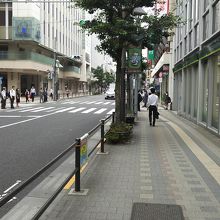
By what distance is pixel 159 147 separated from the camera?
1166 cm

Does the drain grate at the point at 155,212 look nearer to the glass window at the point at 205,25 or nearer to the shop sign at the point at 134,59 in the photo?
the shop sign at the point at 134,59

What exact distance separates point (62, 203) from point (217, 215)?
7.06ft

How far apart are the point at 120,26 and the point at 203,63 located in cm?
646

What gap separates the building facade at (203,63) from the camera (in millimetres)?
15039

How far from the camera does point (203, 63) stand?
700 inches

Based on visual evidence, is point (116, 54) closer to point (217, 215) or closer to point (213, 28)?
point (213, 28)

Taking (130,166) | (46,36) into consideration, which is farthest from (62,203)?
(46,36)

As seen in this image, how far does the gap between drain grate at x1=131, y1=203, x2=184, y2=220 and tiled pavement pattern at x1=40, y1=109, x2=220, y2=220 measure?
95 millimetres

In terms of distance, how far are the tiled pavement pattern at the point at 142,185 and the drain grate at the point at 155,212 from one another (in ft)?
0.31

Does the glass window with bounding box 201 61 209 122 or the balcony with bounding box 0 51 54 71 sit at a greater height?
the balcony with bounding box 0 51 54 71

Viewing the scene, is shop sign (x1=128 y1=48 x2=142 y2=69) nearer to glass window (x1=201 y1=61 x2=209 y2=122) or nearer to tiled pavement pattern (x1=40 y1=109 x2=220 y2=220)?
glass window (x1=201 y1=61 x2=209 y2=122)

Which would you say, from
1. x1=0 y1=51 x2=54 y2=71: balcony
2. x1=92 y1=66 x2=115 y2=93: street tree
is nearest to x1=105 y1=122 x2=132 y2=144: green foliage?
x1=0 y1=51 x2=54 y2=71: balcony

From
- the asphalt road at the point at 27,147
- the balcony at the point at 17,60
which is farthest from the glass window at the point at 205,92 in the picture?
the balcony at the point at 17,60

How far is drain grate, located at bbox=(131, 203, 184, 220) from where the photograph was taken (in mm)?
5465
